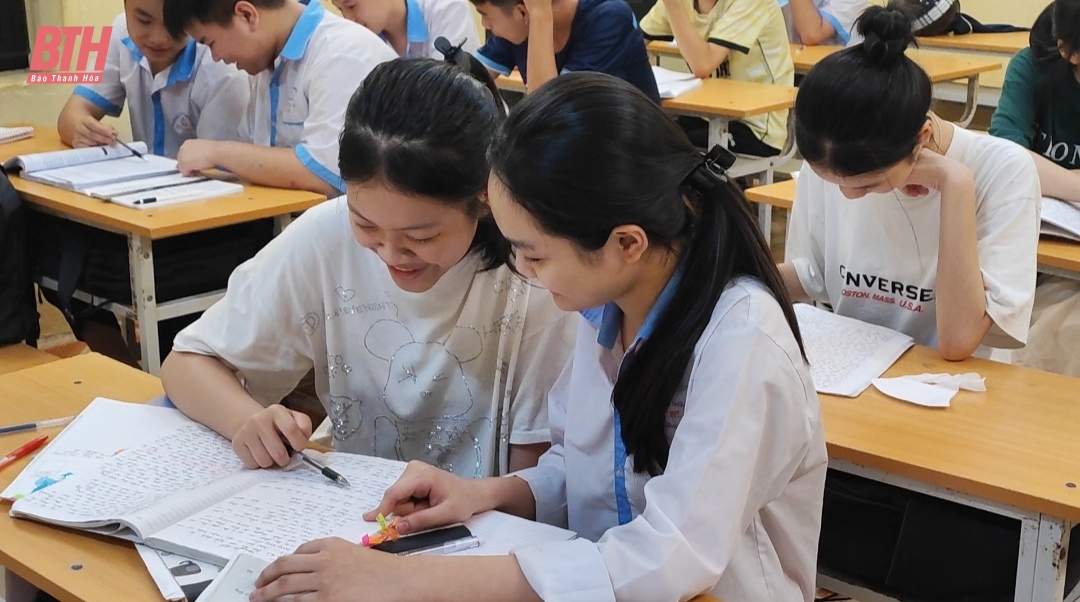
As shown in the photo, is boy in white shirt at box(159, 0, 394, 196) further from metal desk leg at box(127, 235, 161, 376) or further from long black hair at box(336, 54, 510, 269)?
long black hair at box(336, 54, 510, 269)

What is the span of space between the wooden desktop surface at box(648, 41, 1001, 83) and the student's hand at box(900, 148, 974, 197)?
5.56ft

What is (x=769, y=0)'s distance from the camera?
4090 mm

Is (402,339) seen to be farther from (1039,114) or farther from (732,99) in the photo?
(732,99)

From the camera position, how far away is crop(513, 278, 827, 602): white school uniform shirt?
968mm

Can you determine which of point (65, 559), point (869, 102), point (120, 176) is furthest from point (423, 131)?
point (120, 176)

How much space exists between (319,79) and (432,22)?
0.79 meters

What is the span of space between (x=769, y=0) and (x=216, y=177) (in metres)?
2.29

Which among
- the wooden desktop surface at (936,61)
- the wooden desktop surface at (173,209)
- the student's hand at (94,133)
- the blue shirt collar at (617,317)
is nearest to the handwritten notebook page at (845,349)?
the blue shirt collar at (617,317)

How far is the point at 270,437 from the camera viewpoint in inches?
50.1

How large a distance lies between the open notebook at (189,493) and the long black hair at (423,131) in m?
0.32

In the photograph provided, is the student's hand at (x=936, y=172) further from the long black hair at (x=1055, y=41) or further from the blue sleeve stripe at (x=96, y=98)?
the blue sleeve stripe at (x=96, y=98)

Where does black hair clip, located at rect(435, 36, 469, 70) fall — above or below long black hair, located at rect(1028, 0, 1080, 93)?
above

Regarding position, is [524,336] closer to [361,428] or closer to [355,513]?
[361,428]

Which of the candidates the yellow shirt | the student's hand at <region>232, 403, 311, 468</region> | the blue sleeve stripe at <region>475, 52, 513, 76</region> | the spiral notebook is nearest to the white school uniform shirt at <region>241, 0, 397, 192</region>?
the blue sleeve stripe at <region>475, 52, 513, 76</region>
